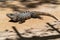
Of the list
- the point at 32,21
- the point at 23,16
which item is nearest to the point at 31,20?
the point at 32,21

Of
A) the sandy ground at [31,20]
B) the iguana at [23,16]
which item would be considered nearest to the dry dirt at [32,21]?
the sandy ground at [31,20]

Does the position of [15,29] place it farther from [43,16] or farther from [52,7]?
[52,7]

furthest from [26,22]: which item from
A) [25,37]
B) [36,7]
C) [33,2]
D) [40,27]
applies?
[33,2]

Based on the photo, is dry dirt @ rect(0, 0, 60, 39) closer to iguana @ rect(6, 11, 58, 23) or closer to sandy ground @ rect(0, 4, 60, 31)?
sandy ground @ rect(0, 4, 60, 31)

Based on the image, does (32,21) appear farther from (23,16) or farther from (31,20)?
(23,16)

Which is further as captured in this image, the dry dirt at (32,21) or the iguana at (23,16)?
the iguana at (23,16)

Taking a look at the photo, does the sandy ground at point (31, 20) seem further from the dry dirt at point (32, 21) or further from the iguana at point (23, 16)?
the iguana at point (23, 16)

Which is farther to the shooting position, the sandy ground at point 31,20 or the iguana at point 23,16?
the iguana at point 23,16

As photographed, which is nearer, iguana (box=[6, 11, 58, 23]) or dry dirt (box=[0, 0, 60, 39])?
dry dirt (box=[0, 0, 60, 39])

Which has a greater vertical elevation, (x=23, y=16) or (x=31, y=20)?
(x=23, y=16)

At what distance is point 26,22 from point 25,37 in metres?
0.92

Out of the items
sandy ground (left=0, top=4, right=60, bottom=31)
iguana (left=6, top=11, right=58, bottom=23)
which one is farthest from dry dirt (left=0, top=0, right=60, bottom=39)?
iguana (left=6, top=11, right=58, bottom=23)

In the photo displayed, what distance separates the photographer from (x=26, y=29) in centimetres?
502

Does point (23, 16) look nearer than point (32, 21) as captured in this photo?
No
